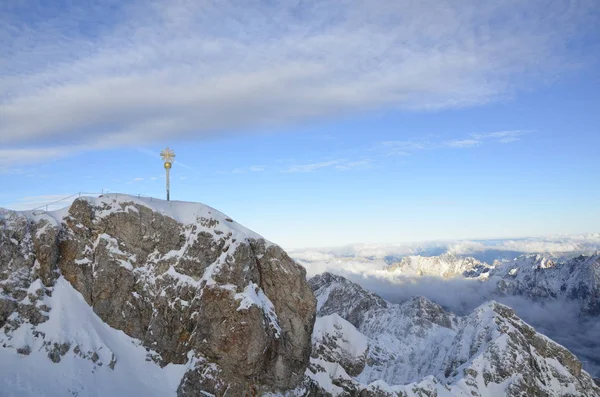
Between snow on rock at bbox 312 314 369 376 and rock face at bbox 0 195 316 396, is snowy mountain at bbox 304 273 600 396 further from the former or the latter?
rock face at bbox 0 195 316 396

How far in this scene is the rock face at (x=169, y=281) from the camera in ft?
271

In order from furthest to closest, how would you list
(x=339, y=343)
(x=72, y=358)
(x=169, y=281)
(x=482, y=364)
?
(x=482, y=364)
(x=339, y=343)
(x=169, y=281)
(x=72, y=358)

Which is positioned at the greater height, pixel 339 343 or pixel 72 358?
pixel 72 358

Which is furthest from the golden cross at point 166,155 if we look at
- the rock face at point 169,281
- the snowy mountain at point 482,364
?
the snowy mountain at point 482,364

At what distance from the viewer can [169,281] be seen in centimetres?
8756

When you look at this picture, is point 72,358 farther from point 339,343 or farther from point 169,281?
point 339,343

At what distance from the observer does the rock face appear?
8275 centimetres

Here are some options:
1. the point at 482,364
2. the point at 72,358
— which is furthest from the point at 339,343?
the point at 72,358

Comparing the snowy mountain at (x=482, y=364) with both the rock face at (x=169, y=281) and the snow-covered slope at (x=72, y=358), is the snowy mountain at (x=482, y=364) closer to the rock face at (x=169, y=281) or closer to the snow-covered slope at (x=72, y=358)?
the rock face at (x=169, y=281)

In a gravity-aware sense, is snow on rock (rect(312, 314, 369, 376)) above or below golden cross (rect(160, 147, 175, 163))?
below

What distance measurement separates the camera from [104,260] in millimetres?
86188

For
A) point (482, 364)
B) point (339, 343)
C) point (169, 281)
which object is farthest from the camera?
point (482, 364)

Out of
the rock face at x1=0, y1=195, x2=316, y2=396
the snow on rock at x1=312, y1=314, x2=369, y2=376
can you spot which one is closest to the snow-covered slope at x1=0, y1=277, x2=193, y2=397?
the rock face at x1=0, y1=195, x2=316, y2=396

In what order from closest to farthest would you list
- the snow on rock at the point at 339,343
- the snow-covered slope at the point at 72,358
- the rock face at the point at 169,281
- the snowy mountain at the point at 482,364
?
the snow-covered slope at the point at 72,358, the rock face at the point at 169,281, the snowy mountain at the point at 482,364, the snow on rock at the point at 339,343
